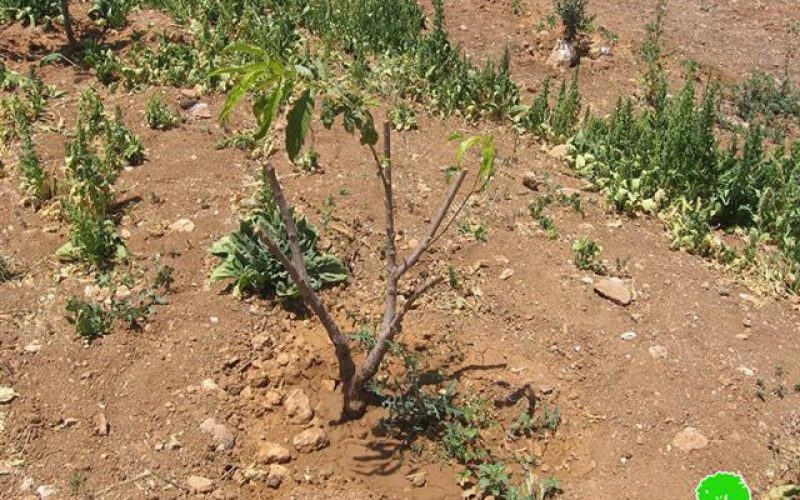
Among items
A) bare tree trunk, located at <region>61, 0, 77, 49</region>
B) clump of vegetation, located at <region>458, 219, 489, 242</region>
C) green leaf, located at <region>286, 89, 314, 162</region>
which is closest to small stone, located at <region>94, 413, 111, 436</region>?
green leaf, located at <region>286, 89, 314, 162</region>

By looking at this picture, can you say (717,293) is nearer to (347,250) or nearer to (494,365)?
(494,365)

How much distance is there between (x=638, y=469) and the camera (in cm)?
404

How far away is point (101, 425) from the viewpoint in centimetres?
406

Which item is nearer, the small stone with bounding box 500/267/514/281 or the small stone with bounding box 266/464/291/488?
the small stone with bounding box 266/464/291/488

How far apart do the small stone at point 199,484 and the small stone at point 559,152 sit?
3906mm

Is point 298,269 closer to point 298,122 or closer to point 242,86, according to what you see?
point 298,122

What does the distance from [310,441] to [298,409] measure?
215mm

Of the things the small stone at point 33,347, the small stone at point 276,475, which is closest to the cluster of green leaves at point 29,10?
the small stone at point 33,347

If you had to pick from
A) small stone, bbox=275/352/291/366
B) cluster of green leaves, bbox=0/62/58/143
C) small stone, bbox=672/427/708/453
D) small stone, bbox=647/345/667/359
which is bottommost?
small stone, bbox=672/427/708/453

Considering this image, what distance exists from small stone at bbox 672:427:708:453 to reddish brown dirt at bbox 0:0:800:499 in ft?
0.12

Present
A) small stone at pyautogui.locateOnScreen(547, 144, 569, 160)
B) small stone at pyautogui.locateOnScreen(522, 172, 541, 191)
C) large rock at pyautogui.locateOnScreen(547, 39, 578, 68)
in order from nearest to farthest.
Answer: small stone at pyautogui.locateOnScreen(522, 172, 541, 191), small stone at pyautogui.locateOnScreen(547, 144, 569, 160), large rock at pyautogui.locateOnScreen(547, 39, 578, 68)

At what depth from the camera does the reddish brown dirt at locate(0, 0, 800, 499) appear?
398 centimetres

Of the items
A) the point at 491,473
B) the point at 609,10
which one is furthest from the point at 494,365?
the point at 609,10

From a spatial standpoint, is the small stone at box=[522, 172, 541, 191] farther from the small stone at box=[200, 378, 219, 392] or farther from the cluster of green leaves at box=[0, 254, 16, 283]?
the cluster of green leaves at box=[0, 254, 16, 283]
